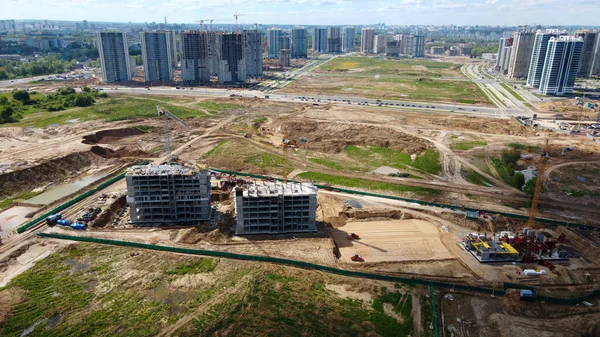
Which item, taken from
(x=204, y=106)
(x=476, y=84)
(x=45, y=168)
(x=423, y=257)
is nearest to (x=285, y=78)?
(x=204, y=106)

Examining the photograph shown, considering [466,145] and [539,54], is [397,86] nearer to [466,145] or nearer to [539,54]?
[539,54]

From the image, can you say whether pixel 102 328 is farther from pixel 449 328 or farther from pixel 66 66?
pixel 66 66

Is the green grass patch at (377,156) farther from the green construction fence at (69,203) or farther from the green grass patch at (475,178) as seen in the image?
the green construction fence at (69,203)

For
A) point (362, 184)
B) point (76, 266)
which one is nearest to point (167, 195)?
point (76, 266)

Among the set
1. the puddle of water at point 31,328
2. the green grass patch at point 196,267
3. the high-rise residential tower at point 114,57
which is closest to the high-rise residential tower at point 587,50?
the green grass patch at point 196,267

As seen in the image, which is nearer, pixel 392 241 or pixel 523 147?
pixel 392 241

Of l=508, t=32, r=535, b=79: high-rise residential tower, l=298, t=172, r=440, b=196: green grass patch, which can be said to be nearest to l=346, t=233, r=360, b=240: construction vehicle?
l=298, t=172, r=440, b=196: green grass patch

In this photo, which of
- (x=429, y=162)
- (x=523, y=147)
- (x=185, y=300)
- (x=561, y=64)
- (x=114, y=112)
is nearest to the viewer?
(x=185, y=300)
